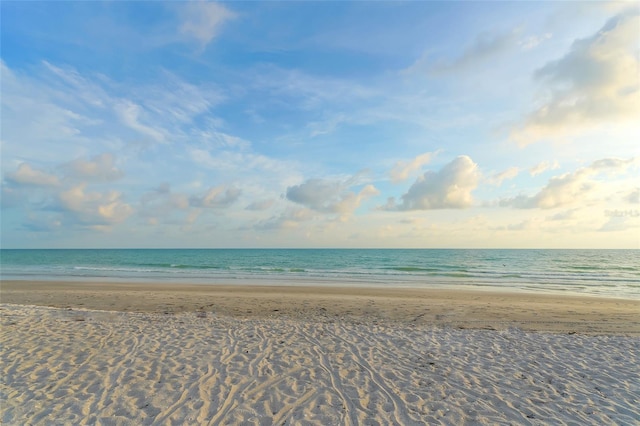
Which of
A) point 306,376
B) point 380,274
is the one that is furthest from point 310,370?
point 380,274

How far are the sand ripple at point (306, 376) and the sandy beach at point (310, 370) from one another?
0.03 metres

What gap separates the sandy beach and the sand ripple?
0.03 m

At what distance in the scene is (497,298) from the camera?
718 inches

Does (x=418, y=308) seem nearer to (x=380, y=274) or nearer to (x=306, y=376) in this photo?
(x=306, y=376)

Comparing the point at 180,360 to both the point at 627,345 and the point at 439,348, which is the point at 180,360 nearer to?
the point at 439,348

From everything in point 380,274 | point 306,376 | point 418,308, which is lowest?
point 380,274

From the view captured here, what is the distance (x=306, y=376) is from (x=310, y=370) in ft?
0.93

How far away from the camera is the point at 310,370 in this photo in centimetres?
663

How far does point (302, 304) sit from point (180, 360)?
855 cm

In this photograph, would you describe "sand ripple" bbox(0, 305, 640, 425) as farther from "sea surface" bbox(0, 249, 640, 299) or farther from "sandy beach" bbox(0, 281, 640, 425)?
"sea surface" bbox(0, 249, 640, 299)

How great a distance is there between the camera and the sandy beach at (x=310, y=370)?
201 inches

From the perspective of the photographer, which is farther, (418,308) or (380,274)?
(380,274)

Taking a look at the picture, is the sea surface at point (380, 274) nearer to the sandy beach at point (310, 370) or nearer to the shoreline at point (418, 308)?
the shoreline at point (418, 308)

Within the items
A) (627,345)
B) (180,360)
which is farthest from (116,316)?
(627,345)
